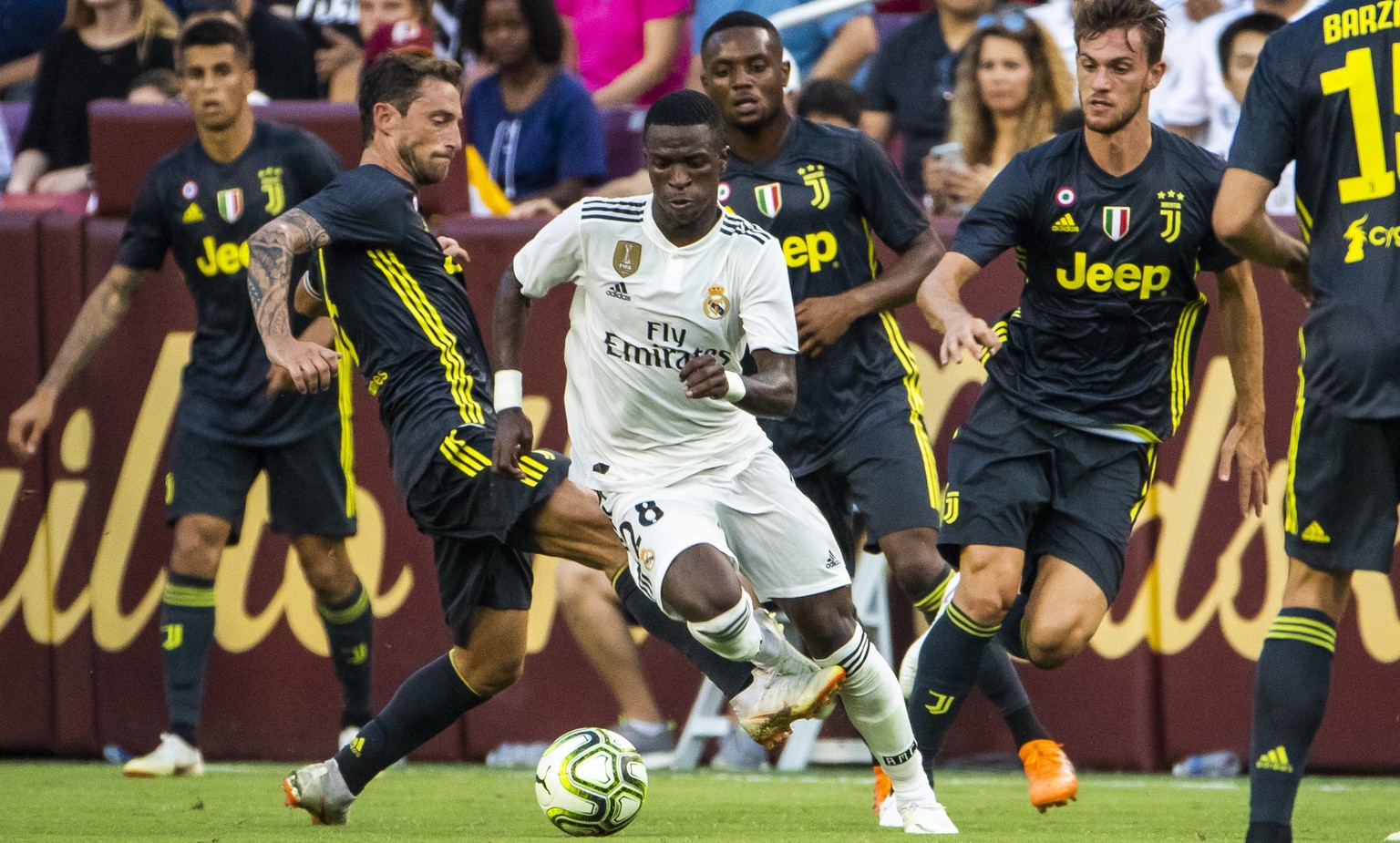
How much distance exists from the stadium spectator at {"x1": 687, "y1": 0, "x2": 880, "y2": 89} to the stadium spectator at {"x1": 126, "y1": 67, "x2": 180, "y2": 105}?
2578 millimetres

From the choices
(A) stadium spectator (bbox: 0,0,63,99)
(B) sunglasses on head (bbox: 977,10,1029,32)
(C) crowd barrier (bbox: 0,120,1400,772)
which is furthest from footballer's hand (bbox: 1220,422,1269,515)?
(A) stadium spectator (bbox: 0,0,63,99)

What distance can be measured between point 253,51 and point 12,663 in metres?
3.52

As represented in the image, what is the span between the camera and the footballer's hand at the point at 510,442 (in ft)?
18.0

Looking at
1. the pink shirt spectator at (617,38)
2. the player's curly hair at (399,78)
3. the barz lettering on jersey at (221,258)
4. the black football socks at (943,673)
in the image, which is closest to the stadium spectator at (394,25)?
the pink shirt spectator at (617,38)

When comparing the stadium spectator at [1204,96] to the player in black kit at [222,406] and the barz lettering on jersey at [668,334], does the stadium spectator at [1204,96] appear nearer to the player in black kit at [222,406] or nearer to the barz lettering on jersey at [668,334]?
the player in black kit at [222,406]

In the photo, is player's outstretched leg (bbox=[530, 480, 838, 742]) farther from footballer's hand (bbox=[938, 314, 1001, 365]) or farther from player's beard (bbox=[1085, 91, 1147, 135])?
player's beard (bbox=[1085, 91, 1147, 135])

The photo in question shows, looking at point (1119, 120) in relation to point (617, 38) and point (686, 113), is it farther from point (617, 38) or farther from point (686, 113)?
point (617, 38)

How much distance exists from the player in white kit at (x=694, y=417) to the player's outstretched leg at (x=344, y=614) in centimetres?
237

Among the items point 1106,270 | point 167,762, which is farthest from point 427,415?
point 167,762

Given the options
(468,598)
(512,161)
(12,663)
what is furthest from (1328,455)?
(12,663)

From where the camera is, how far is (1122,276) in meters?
5.94

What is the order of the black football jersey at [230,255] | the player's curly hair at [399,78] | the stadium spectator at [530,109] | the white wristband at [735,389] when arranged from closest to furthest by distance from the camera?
the white wristband at [735,389] → the player's curly hair at [399,78] → the black football jersey at [230,255] → the stadium spectator at [530,109]

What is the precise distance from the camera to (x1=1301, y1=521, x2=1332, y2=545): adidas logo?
4.32 metres

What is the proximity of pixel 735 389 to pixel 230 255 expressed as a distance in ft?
11.7
